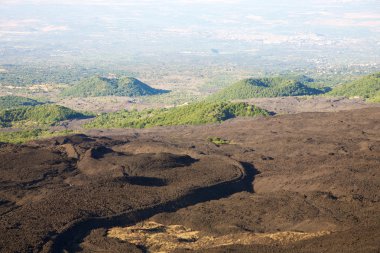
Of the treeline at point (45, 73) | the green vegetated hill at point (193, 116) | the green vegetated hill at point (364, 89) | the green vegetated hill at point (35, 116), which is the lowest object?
the treeline at point (45, 73)

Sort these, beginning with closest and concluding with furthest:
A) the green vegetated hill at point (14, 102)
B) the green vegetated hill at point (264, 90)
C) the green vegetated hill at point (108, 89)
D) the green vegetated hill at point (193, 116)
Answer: the green vegetated hill at point (193, 116) → the green vegetated hill at point (14, 102) → the green vegetated hill at point (264, 90) → the green vegetated hill at point (108, 89)

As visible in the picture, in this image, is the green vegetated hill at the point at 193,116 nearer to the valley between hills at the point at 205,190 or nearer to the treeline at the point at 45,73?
the valley between hills at the point at 205,190

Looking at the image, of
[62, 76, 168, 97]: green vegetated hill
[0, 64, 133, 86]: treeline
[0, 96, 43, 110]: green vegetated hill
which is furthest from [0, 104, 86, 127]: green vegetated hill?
[0, 64, 133, 86]: treeline

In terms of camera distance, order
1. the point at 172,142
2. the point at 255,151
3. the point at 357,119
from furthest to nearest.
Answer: the point at 357,119 → the point at 172,142 → the point at 255,151

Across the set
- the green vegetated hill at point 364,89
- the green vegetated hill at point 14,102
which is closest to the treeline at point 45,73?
the green vegetated hill at point 14,102

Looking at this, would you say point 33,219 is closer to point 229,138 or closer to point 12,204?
point 12,204

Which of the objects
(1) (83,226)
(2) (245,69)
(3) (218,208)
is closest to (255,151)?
(3) (218,208)
